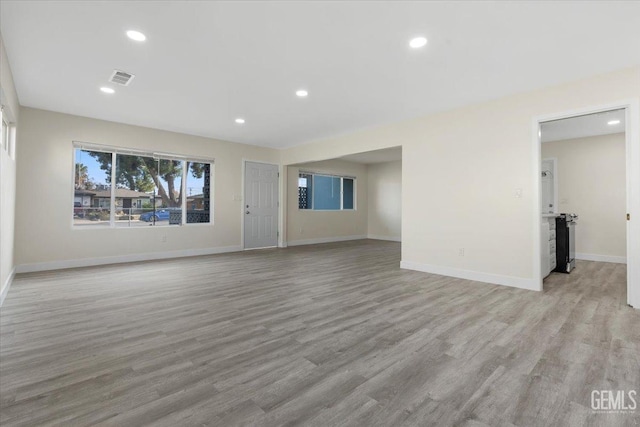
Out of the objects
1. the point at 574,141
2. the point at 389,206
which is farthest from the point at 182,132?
the point at 574,141

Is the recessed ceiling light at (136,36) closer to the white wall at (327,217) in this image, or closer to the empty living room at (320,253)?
the empty living room at (320,253)

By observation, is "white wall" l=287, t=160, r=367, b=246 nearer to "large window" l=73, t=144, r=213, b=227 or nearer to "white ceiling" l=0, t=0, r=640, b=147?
"large window" l=73, t=144, r=213, b=227

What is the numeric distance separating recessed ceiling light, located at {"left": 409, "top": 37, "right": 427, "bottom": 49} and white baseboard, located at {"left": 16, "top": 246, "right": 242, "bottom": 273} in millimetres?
5655

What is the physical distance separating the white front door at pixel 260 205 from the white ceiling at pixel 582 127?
5703 millimetres

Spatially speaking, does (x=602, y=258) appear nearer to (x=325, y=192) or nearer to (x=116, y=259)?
(x=325, y=192)

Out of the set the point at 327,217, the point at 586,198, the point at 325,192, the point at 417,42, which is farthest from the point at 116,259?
the point at 586,198

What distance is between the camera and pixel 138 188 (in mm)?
5945

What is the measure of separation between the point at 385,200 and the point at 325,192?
2.00 metres

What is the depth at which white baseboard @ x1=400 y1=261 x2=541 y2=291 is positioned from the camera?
391 cm

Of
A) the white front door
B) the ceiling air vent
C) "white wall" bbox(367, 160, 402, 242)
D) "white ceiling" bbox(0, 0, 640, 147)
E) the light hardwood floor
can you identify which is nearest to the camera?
the light hardwood floor

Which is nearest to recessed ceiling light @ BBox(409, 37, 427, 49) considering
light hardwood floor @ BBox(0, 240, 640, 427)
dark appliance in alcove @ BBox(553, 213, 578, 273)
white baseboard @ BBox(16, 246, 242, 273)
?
light hardwood floor @ BBox(0, 240, 640, 427)

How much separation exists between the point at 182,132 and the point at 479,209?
5.69m

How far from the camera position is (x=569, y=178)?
634 cm

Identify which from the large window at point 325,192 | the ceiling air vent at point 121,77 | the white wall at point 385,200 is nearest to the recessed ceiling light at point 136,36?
the ceiling air vent at point 121,77
